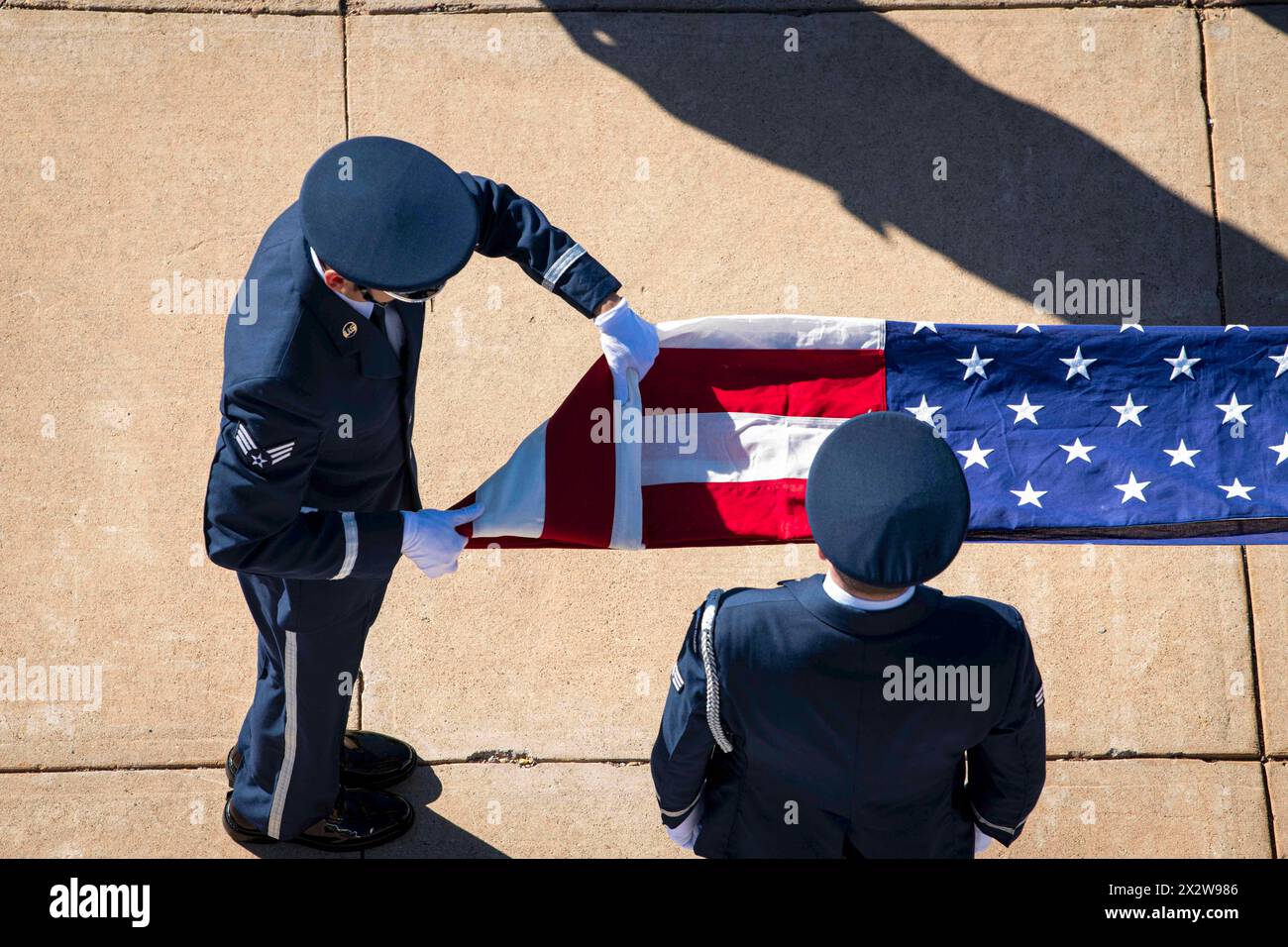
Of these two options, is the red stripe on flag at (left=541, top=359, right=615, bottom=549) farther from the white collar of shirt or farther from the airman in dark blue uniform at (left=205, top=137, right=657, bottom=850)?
the white collar of shirt

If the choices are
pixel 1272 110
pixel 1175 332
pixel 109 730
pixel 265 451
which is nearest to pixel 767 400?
pixel 1175 332

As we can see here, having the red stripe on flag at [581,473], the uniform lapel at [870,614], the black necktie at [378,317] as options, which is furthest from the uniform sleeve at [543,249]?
the uniform lapel at [870,614]

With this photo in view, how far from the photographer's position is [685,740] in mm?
2783

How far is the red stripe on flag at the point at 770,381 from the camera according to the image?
364cm

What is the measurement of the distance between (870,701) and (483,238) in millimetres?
1622

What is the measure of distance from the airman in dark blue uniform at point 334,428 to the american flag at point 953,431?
21 cm

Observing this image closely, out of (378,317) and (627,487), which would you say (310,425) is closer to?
(378,317)

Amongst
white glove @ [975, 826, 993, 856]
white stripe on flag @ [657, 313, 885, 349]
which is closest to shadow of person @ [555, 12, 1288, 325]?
white stripe on flag @ [657, 313, 885, 349]

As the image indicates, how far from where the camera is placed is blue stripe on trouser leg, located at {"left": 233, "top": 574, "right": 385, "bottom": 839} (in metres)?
3.38

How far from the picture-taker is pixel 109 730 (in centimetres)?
408

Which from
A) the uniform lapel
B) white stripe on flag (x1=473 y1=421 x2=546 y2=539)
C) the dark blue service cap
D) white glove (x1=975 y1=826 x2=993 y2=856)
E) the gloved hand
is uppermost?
the dark blue service cap

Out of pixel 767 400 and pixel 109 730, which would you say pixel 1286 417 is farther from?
pixel 109 730

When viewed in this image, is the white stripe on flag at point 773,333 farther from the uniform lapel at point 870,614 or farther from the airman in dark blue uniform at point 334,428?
the uniform lapel at point 870,614

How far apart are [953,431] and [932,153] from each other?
5.71 feet
